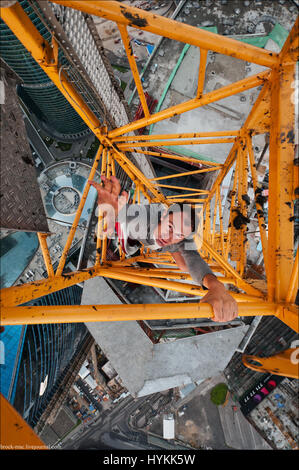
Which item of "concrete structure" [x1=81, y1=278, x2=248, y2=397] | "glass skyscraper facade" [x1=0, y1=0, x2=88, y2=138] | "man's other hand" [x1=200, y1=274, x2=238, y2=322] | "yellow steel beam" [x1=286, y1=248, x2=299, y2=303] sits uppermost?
"glass skyscraper facade" [x1=0, y1=0, x2=88, y2=138]

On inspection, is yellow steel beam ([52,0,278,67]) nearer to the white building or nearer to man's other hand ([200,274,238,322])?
man's other hand ([200,274,238,322])

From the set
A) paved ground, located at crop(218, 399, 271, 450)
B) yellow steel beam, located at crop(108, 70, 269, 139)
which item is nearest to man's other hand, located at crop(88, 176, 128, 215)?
yellow steel beam, located at crop(108, 70, 269, 139)

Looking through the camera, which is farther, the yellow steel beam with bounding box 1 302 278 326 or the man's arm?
the man's arm

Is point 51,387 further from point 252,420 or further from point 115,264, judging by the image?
point 115,264

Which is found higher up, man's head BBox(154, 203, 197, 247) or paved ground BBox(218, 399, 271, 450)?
man's head BBox(154, 203, 197, 247)

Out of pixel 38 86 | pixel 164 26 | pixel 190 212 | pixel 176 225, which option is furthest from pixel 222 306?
pixel 38 86

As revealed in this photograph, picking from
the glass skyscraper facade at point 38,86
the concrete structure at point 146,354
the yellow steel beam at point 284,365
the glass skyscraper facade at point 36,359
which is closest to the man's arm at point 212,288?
the yellow steel beam at point 284,365

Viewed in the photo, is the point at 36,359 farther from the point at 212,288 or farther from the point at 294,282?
the point at 294,282
